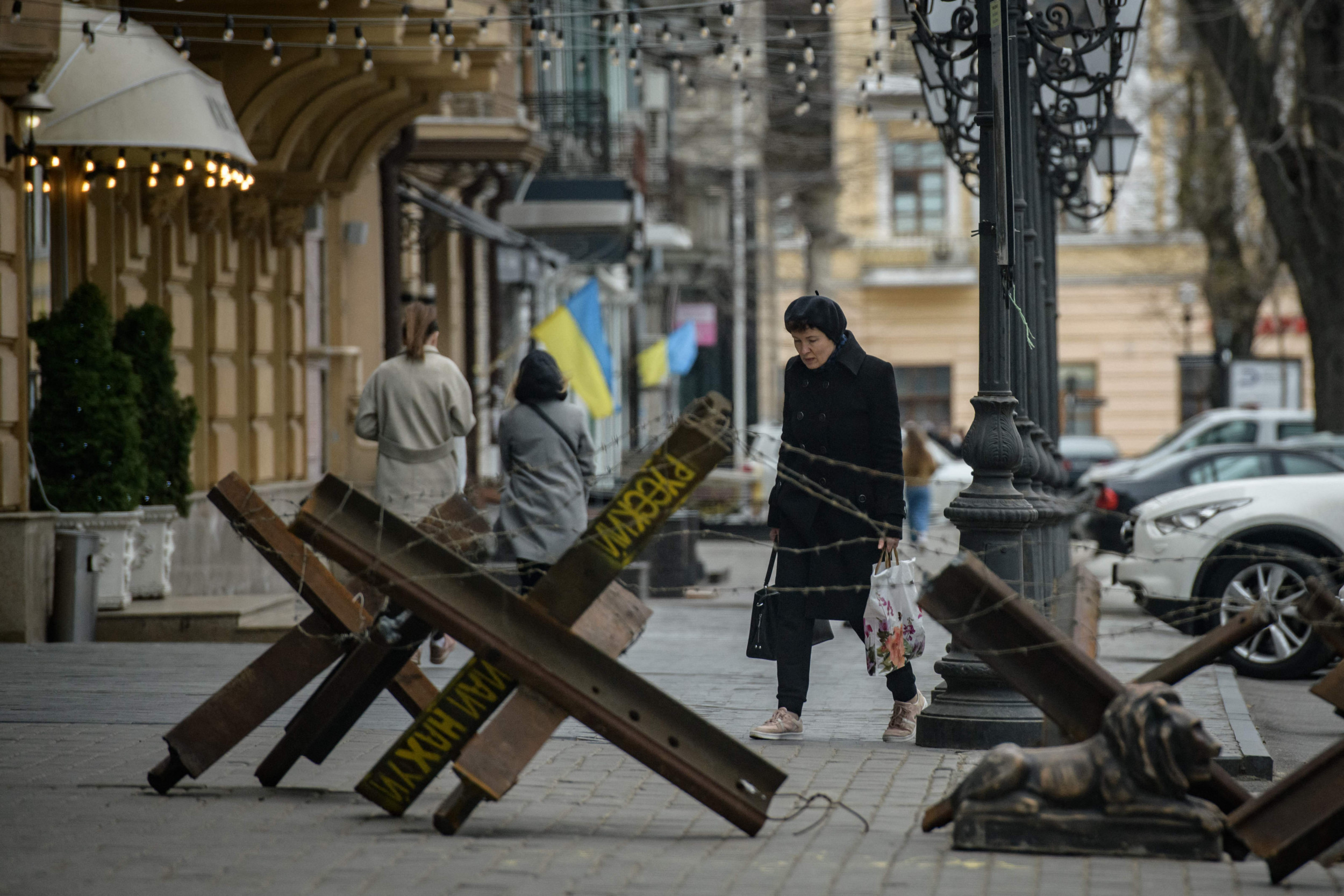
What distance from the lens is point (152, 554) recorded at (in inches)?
471

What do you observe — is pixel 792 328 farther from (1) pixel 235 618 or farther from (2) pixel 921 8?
(1) pixel 235 618

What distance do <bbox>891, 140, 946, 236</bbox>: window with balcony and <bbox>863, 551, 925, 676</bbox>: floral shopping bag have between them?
42.2 m

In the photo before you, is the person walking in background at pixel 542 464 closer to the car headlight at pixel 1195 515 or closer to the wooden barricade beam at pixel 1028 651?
the wooden barricade beam at pixel 1028 651

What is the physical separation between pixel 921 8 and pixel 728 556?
14.7 metres

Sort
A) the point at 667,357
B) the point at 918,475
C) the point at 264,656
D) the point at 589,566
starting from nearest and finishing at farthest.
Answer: the point at 589,566 → the point at 264,656 → the point at 918,475 → the point at 667,357

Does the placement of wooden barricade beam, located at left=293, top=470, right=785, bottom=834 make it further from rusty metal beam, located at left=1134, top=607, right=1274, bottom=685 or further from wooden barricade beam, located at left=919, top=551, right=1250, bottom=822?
rusty metal beam, located at left=1134, top=607, right=1274, bottom=685

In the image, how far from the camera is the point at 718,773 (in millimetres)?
5297

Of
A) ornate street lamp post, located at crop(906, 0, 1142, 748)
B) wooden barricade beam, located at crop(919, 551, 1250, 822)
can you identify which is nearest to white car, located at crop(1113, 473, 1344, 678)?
ornate street lamp post, located at crop(906, 0, 1142, 748)

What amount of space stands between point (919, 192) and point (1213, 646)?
45006 mm

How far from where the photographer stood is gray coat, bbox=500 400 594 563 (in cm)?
905

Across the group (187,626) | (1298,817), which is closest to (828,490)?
(1298,817)

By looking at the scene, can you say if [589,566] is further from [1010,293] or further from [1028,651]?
[1010,293]

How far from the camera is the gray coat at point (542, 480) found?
29.7 ft

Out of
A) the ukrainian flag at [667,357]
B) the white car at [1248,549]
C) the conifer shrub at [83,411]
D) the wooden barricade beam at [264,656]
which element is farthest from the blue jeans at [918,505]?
the ukrainian flag at [667,357]
